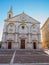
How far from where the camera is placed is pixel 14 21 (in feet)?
78.0

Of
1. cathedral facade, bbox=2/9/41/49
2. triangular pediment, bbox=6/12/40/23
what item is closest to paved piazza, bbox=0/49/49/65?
cathedral facade, bbox=2/9/41/49

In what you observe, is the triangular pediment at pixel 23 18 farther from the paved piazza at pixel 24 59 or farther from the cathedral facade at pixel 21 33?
the paved piazza at pixel 24 59

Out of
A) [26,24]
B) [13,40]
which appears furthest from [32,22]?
[13,40]

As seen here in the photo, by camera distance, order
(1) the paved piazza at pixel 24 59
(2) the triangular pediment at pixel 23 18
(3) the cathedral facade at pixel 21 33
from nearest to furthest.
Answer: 1. (1) the paved piazza at pixel 24 59
2. (3) the cathedral facade at pixel 21 33
3. (2) the triangular pediment at pixel 23 18

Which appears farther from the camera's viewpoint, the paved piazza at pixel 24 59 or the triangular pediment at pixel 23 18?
the triangular pediment at pixel 23 18

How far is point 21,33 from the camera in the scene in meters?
23.3

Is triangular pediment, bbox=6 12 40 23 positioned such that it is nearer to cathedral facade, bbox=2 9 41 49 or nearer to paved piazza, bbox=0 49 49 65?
cathedral facade, bbox=2 9 41 49

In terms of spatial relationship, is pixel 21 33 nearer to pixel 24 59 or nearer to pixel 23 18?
pixel 23 18

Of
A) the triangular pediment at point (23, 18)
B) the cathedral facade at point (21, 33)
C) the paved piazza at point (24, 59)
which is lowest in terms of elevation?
the paved piazza at point (24, 59)

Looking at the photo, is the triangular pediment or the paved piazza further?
the triangular pediment

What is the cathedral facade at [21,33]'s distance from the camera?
22.4m

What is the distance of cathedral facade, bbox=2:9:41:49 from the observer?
22.4 m

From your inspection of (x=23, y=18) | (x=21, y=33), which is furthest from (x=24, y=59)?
(x=23, y=18)

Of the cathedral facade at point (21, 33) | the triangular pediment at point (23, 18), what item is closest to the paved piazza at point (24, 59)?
the cathedral facade at point (21, 33)
